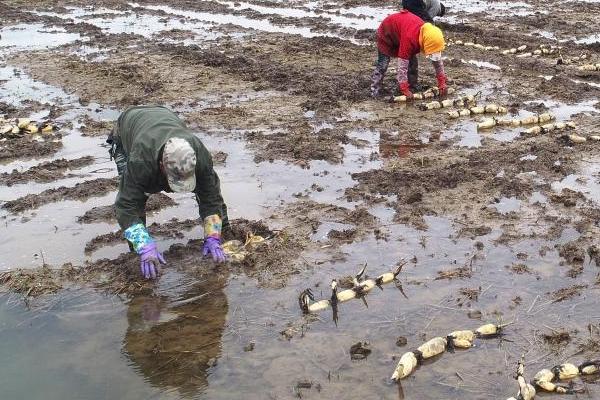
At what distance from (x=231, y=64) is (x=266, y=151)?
4.38m

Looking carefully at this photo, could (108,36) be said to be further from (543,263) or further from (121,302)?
(543,263)

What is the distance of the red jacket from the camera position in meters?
8.88

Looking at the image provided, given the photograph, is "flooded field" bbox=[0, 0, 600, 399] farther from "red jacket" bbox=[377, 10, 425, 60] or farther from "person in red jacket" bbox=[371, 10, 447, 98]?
"red jacket" bbox=[377, 10, 425, 60]

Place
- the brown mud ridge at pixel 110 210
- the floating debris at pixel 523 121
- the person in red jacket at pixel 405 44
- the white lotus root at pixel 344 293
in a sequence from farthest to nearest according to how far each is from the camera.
→ the person in red jacket at pixel 405 44
the floating debris at pixel 523 121
the brown mud ridge at pixel 110 210
the white lotus root at pixel 344 293

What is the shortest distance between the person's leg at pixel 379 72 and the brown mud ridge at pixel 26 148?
453 cm

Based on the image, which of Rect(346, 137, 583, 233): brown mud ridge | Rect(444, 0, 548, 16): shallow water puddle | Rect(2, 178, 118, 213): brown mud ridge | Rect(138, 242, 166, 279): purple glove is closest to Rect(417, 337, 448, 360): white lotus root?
Rect(346, 137, 583, 233): brown mud ridge

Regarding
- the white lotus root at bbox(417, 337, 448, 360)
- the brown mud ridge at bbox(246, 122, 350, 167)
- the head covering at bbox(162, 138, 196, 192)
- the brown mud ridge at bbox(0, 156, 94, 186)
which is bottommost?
the white lotus root at bbox(417, 337, 448, 360)

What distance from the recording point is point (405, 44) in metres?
8.89

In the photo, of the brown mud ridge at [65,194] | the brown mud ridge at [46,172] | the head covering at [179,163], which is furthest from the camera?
→ the brown mud ridge at [46,172]

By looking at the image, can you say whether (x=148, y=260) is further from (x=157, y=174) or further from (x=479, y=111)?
(x=479, y=111)

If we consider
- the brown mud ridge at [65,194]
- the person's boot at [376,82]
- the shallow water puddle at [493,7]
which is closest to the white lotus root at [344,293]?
the brown mud ridge at [65,194]

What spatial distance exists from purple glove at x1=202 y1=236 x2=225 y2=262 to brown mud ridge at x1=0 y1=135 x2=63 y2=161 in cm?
378

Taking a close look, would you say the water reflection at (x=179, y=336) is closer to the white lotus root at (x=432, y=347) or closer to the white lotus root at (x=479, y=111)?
the white lotus root at (x=432, y=347)

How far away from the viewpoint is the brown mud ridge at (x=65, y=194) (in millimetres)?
6406
